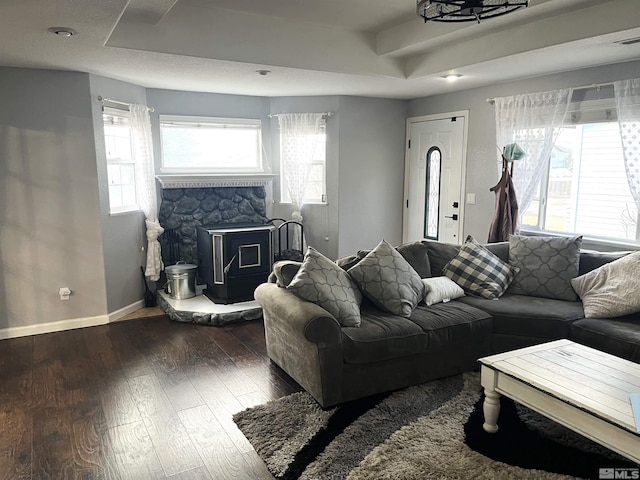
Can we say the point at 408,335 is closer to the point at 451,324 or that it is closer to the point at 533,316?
the point at 451,324

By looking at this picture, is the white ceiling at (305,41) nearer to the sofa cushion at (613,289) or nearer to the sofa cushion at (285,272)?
the sofa cushion at (613,289)

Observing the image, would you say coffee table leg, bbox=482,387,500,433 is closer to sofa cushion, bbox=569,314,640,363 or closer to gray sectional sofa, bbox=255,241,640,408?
gray sectional sofa, bbox=255,241,640,408

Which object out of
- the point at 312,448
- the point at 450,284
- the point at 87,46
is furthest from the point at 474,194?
the point at 87,46

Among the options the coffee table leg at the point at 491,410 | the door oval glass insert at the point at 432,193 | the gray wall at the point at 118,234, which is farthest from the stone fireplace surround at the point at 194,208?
the coffee table leg at the point at 491,410

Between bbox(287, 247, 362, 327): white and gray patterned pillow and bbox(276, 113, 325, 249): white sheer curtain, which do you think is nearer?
bbox(287, 247, 362, 327): white and gray patterned pillow

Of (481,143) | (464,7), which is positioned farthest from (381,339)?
(481,143)

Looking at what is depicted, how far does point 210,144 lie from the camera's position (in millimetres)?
5531

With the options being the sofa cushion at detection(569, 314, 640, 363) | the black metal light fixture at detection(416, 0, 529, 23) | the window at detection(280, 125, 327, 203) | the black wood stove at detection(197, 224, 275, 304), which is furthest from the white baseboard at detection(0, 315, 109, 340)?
the sofa cushion at detection(569, 314, 640, 363)

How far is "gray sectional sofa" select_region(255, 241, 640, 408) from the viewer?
285cm

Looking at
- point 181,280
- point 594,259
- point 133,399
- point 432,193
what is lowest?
point 133,399

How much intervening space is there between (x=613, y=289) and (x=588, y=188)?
52.2 inches

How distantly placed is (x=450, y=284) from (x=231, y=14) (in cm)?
274

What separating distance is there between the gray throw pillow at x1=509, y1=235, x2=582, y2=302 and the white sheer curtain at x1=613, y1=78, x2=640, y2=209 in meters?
0.65

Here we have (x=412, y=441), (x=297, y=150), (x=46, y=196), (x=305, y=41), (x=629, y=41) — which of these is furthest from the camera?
(x=297, y=150)
